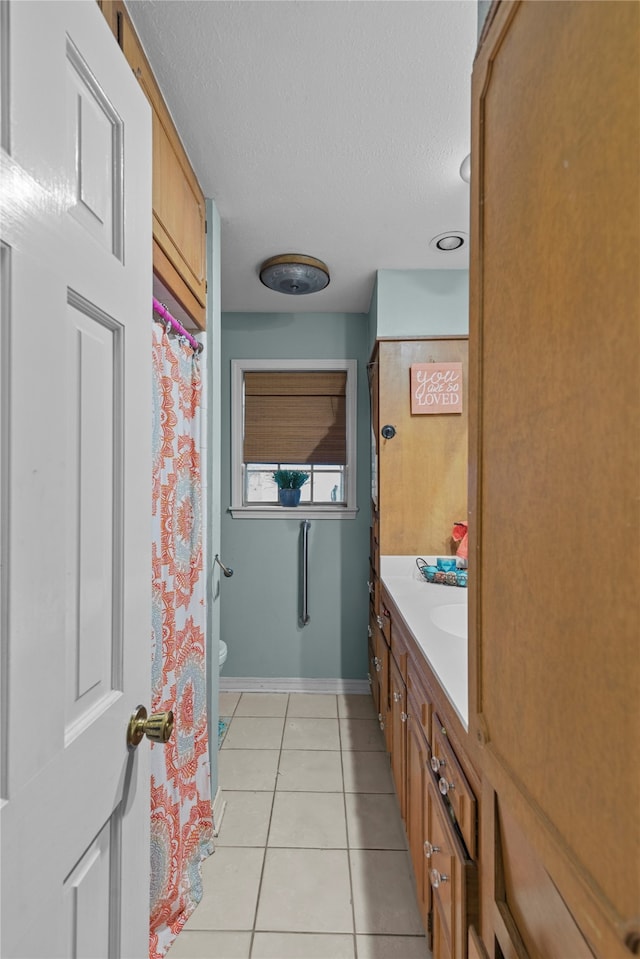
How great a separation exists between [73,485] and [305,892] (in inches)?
67.5

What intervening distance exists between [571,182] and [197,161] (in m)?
1.65

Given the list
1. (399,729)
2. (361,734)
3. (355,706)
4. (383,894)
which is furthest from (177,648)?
(355,706)

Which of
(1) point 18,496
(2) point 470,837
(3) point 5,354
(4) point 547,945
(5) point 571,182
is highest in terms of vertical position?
(5) point 571,182

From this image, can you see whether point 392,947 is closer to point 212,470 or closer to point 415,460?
point 212,470

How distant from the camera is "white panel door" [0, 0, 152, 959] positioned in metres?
0.51

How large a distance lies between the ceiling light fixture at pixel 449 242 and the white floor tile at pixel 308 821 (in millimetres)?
2537

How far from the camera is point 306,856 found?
179 cm

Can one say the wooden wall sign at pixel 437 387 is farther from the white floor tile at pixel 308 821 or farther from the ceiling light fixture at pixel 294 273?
the white floor tile at pixel 308 821

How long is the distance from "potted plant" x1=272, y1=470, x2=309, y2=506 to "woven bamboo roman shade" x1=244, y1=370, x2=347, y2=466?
18 cm

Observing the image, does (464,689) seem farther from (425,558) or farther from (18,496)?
(425,558)

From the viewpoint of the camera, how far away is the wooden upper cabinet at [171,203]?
1193 mm

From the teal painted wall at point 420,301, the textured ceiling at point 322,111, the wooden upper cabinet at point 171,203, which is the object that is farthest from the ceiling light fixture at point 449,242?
the wooden upper cabinet at point 171,203

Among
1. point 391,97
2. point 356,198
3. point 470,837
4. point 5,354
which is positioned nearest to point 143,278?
point 5,354

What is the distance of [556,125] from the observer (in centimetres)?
48
